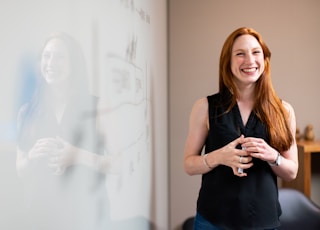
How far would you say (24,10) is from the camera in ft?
1.39

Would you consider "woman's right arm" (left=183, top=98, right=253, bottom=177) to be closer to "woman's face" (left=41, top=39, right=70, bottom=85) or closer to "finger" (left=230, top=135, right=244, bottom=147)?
"finger" (left=230, top=135, right=244, bottom=147)

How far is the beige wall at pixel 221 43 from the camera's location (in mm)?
2354

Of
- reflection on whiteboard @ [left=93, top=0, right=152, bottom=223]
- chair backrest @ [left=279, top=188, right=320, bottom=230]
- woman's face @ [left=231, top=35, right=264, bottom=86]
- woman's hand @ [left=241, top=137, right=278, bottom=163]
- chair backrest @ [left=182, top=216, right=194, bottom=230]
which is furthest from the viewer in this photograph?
chair backrest @ [left=182, top=216, right=194, bottom=230]

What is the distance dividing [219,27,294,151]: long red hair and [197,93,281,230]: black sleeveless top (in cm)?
3

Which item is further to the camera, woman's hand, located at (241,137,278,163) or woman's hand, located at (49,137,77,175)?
woman's hand, located at (241,137,278,163)

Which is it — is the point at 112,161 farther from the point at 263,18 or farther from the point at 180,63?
the point at 263,18

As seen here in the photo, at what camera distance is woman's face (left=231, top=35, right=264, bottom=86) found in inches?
49.3

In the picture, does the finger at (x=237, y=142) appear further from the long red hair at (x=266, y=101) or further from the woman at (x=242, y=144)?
the long red hair at (x=266, y=101)

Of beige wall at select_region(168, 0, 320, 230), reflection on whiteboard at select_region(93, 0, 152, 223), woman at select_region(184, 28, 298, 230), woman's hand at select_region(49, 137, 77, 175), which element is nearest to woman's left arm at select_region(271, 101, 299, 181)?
woman at select_region(184, 28, 298, 230)

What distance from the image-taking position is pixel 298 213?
1914mm

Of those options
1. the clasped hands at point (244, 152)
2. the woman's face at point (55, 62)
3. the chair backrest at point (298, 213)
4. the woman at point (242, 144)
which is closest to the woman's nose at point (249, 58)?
the woman at point (242, 144)

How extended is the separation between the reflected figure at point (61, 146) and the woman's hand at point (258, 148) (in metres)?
0.62

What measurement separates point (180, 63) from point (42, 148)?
6.54 ft

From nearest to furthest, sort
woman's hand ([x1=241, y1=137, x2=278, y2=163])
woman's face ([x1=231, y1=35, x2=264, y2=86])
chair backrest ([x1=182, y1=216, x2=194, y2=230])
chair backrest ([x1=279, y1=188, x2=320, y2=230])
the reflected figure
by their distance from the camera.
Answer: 1. the reflected figure
2. woman's hand ([x1=241, y1=137, x2=278, y2=163])
3. woman's face ([x1=231, y1=35, x2=264, y2=86])
4. chair backrest ([x1=279, y1=188, x2=320, y2=230])
5. chair backrest ([x1=182, y1=216, x2=194, y2=230])
